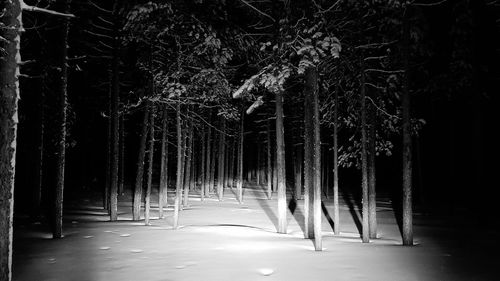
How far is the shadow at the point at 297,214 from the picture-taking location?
68.9 ft

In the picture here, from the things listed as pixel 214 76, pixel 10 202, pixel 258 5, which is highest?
pixel 258 5

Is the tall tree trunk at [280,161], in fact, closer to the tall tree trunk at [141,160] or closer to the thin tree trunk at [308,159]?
the thin tree trunk at [308,159]

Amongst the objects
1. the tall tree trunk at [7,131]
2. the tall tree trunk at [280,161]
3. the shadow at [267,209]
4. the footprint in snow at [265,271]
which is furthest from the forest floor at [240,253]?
the tall tree trunk at [7,131]

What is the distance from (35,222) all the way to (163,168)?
249 inches

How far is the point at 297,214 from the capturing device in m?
25.6

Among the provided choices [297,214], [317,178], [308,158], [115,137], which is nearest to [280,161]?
[308,158]

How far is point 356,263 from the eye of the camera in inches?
457

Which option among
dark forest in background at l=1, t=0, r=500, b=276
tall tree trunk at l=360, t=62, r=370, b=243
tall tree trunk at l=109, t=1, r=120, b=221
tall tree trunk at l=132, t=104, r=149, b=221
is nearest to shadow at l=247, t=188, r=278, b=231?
dark forest in background at l=1, t=0, r=500, b=276

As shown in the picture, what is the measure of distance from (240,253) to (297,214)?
1321 cm

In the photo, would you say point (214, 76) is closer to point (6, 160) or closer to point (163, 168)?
point (163, 168)

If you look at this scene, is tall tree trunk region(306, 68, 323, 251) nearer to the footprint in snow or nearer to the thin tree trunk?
the thin tree trunk

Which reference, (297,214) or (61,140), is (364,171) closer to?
(297,214)

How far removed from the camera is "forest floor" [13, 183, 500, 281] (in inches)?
412

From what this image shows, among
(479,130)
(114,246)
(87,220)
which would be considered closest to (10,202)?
(114,246)
